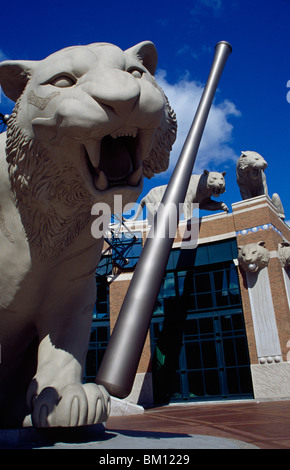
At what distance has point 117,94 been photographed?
4.21ft

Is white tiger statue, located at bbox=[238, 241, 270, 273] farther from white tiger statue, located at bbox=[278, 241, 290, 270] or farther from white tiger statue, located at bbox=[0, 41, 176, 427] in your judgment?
white tiger statue, located at bbox=[0, 41, 176, 427]

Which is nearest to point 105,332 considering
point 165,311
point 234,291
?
point 165,311

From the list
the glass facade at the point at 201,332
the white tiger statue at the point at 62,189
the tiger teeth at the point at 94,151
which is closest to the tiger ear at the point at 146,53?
the white tiger statue at the point at 62,189

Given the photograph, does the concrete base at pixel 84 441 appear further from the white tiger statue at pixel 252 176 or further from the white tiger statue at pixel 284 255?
the white tiger statue at pixel 252 176

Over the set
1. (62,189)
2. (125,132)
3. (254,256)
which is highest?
(254,256)

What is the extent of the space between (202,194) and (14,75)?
1098cm

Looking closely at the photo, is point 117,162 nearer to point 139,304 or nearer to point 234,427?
point 139,304

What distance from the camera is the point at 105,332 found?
1230 cm

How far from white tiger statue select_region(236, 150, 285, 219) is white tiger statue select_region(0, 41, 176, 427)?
10.2 m

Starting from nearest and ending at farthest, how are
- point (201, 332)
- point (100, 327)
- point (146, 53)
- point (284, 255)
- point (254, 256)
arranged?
point (146, 53) → point (254, 256) → point (284, 255) → point (201, 332) → point (100, 327)

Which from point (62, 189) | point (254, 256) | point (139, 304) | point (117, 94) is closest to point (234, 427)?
point (139, 304)

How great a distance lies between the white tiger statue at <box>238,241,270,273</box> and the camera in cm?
1065

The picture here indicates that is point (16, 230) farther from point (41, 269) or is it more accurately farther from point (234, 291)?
point (234, 291)

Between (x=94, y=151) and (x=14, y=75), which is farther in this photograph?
(x=14, y=75)
